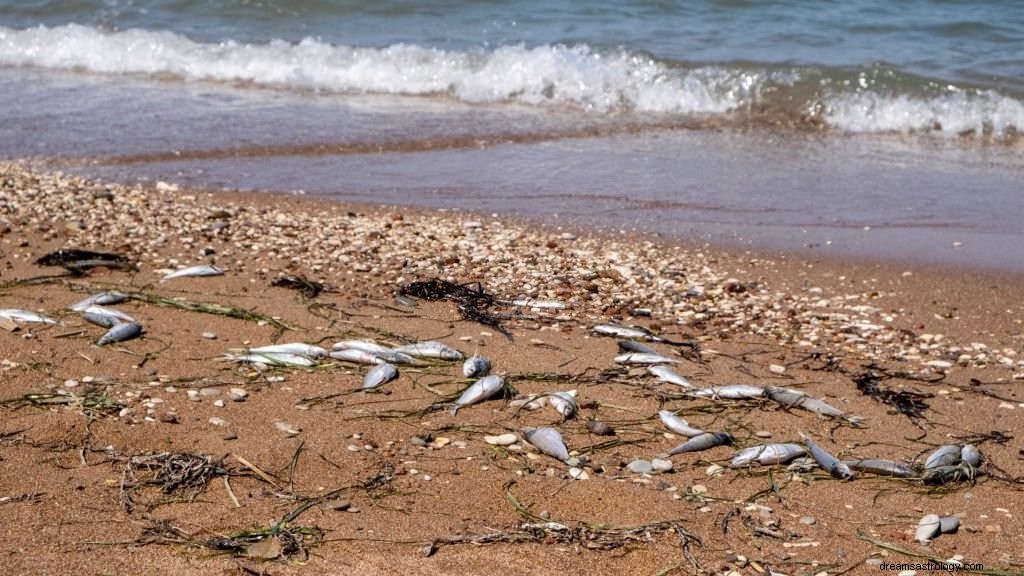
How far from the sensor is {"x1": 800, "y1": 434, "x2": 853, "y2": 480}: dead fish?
4.31 metres

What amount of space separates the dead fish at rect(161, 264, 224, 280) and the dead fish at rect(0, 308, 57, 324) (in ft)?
3.17

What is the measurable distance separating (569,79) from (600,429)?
9.42 m

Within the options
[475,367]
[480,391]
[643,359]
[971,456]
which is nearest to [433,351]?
[475,367]

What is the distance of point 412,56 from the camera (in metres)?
14.3

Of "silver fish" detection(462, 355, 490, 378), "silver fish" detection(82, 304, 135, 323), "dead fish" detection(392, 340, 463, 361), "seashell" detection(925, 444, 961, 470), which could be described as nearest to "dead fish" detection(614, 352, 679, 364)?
"silver fish" detection(462, 355, 490, 378)

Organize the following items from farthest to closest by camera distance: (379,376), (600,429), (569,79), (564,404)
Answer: (569,79)
(379,376)
(564,404)
(600,429)

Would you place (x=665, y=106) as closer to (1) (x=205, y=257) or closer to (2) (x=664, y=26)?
(2) (x=664, y=26)

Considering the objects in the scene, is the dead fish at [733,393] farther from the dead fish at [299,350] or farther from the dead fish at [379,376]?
the dead fish at [299,350]

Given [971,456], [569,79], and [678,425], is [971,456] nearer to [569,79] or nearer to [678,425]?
[678,425]

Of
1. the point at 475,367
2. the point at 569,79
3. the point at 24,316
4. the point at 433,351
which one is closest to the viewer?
the point at 475,367

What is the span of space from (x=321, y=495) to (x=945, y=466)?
2481 mm

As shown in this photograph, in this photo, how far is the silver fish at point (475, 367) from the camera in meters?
5.10

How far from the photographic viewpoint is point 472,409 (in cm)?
478

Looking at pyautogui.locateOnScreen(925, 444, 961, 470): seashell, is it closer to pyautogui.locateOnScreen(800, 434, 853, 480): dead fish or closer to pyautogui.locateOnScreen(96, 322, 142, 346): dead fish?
pyautogui.locateOnScreen(800, 434, 853, 480): dead fish
